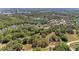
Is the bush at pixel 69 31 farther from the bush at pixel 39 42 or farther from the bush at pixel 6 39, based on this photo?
the bush at pixel 6 39

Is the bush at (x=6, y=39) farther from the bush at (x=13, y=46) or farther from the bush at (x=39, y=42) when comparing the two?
the bush at (x=39, y=42)

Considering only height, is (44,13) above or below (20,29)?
above

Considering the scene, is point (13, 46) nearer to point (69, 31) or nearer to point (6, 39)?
point (6, 39)

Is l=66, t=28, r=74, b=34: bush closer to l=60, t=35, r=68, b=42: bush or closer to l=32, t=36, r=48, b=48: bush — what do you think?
l=60, t=35, r=68, b=42: bush

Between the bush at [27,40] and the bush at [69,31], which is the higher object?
the bush at [69,31]

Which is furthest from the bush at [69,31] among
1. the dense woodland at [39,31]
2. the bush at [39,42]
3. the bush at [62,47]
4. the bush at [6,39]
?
the bush at [6,39]

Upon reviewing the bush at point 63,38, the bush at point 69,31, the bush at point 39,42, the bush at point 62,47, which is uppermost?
the bush at point 69,31
